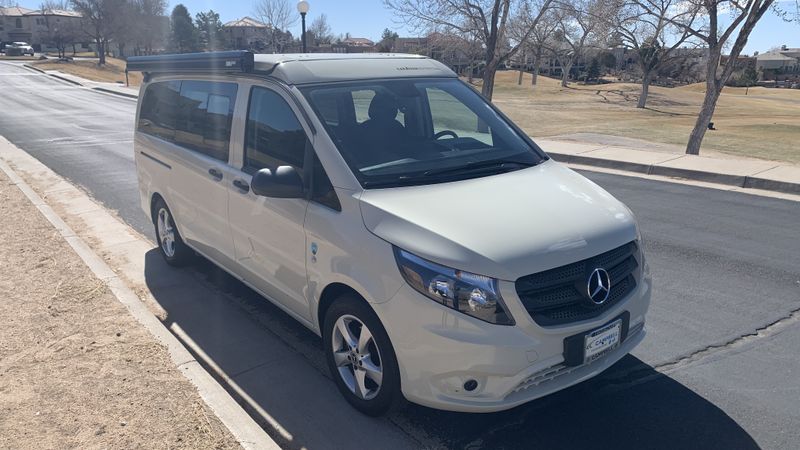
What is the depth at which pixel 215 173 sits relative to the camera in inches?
191

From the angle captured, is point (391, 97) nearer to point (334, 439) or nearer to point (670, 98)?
point (334, 439)

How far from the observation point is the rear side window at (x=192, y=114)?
15.7ft

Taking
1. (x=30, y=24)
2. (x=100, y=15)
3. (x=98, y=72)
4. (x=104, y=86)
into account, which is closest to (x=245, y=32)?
(x=100, y=15)

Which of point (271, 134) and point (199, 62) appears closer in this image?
point (271, 134)

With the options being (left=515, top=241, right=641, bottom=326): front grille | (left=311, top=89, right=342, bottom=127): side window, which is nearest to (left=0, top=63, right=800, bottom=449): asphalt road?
(left=515, top=241, right=641, bottom=326): front grille

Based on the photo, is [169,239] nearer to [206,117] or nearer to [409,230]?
[206,117]

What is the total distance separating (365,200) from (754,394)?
2.66 m

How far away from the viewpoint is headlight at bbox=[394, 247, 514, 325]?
9.89 ft

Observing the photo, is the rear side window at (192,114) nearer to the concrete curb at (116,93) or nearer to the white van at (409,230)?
the white van at (409,230)

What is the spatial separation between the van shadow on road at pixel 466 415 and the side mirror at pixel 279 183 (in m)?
1.31

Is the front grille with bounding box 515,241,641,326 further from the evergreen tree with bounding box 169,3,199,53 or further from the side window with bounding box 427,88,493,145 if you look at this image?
the evergreen tree with bounding box 169,3,199,53

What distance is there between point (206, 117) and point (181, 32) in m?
98.9

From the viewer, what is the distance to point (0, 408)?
12.0 ft

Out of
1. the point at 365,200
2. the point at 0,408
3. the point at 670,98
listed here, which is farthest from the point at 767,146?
the point at 670,98
